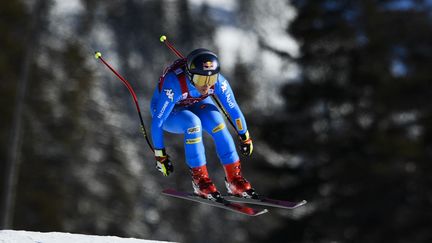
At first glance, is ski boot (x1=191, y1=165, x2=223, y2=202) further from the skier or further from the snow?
the snow

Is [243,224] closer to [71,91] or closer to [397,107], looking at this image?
[71,91]

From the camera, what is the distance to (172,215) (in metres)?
46.6

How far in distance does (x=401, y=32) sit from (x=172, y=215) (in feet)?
64.4

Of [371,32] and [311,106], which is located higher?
[371,32]

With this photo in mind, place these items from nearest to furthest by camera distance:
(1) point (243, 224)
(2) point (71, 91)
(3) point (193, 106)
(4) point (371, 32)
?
(3) point (193, 106) → (4) point (371, 32) → (2) point (71, 91) → (1) point (243, 224)

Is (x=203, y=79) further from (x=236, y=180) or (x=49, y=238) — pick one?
(x=49, y=238)

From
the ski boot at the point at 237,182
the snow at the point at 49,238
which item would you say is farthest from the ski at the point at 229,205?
the snow at the point at 49,238

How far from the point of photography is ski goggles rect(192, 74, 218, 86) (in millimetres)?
8484

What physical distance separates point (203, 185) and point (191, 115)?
2.72ft

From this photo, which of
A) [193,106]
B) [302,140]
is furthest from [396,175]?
[193,106]

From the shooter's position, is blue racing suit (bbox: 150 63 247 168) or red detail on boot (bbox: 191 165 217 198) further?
red detail on boot (bbox: 191 165 217 198)

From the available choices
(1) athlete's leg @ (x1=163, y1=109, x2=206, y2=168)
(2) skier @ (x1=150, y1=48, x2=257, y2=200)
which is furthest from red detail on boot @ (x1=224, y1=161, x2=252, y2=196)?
(1) athlete's leg @ (x1=163, y1=109, x2=206, y2=168)

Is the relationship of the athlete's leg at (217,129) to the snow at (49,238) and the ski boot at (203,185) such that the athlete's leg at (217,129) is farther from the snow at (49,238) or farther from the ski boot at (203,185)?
the snow at (49,238)

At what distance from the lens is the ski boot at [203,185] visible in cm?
916
